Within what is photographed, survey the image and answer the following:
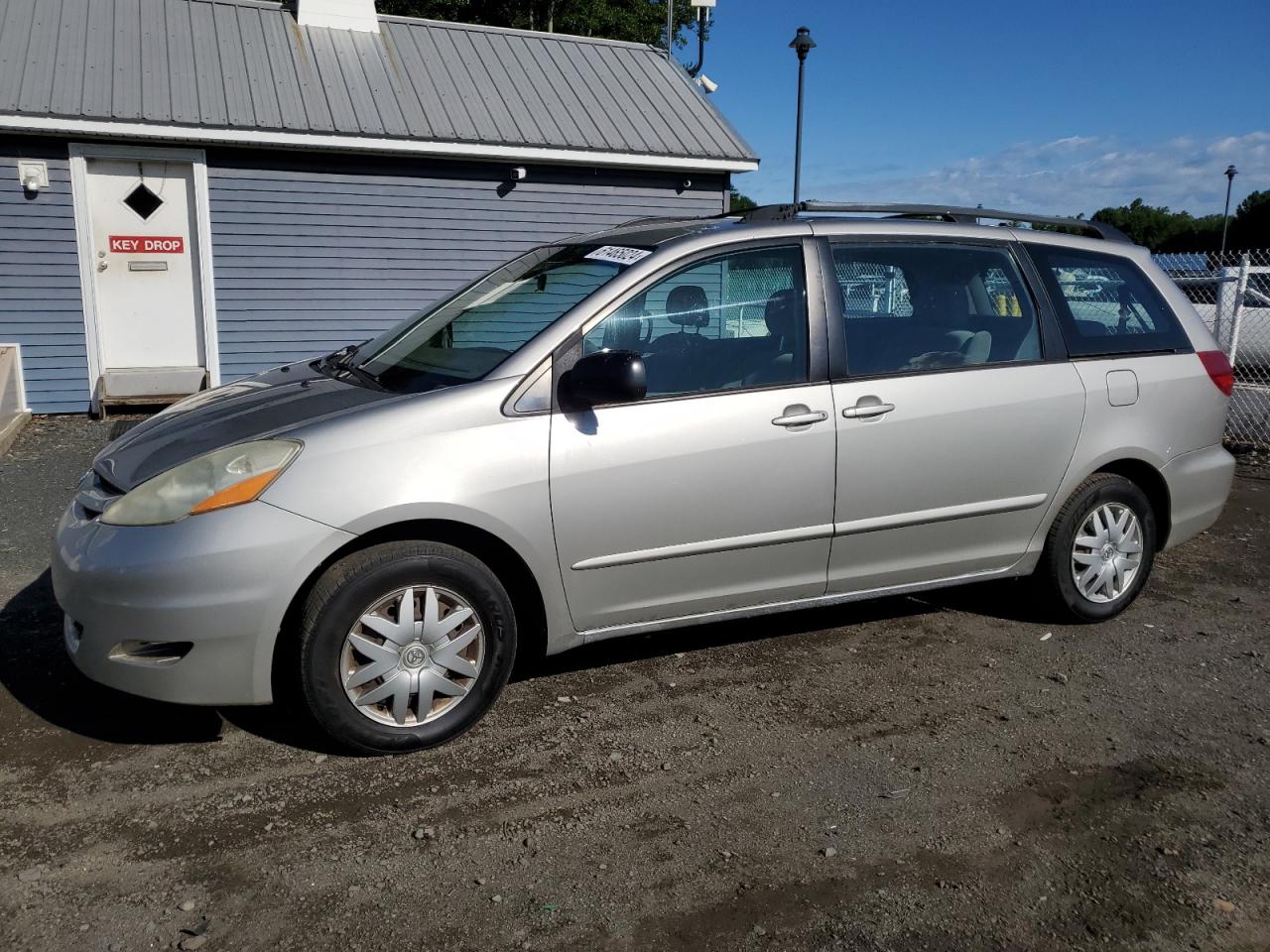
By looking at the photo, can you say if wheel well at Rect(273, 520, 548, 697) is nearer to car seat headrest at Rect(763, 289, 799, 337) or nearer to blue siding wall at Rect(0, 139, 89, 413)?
car seat headrest at Rect(763, 289, 799, 337)

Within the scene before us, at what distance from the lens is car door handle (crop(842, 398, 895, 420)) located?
389cm

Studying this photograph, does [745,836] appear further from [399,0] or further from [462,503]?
[399,0]

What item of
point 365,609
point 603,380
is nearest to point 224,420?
point 365,609

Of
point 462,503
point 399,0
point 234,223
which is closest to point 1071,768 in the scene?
point 462,503

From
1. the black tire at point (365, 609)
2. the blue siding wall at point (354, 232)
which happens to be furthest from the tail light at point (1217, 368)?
the blue siding wall at point (354, 232)

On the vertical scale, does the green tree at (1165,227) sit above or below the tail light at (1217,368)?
above

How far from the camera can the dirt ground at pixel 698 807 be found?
102 inches

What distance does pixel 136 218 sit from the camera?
9.83 m

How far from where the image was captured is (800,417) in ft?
12.4

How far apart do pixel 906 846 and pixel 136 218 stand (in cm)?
946

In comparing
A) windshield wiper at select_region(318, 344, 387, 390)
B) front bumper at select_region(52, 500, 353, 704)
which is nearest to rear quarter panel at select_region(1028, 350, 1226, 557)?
windshield wiper at select_region(318, 344, 387, 390)

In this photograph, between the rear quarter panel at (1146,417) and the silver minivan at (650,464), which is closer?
the silver minivan at (650,464)

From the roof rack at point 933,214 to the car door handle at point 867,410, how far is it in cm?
82

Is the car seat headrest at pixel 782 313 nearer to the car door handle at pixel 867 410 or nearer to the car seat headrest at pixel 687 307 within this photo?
the car seat headrest at pixel 687 307
